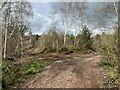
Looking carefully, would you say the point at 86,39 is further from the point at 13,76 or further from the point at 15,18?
the point at 13,76

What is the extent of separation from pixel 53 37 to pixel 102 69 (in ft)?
85.8

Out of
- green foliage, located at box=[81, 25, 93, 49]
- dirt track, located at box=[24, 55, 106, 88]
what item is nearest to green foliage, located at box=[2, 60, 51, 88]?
dirt track, located at box=[24, 55, 106, 88]

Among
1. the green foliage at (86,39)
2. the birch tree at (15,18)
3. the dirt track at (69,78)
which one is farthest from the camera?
the green foliage at (86,39)

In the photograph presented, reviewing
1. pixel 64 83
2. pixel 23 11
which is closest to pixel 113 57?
pixel 64 83

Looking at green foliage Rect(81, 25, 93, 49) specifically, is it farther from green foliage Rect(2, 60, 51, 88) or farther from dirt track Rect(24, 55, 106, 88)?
green foliage Rect(2, 60, 51, 88)

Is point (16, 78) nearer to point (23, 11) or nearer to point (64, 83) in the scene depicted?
point (64, 83)

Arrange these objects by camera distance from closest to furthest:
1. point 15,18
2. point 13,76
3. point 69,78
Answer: point 13,76, point 69,78, point 15,18

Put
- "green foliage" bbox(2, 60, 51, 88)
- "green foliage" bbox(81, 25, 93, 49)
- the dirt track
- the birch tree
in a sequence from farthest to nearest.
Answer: "green foliage" bbox(81, 25, 93, 49) < the birch tree < the dirt track < "green foliage" bbox(2, 60, 51, 88)

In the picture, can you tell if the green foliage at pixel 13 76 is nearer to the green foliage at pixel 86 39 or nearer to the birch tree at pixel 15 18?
the birch tree at pixel 15 18

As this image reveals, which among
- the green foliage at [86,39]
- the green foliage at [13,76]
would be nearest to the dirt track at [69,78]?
the green foliage at [13,76]

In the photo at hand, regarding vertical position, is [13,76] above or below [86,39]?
below

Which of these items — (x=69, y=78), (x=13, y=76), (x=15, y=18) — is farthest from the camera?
(x=15, y=18)

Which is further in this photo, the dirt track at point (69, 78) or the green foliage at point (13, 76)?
the dirt track at point (69, 78)

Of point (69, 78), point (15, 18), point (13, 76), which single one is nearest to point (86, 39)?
point (15, 18)
